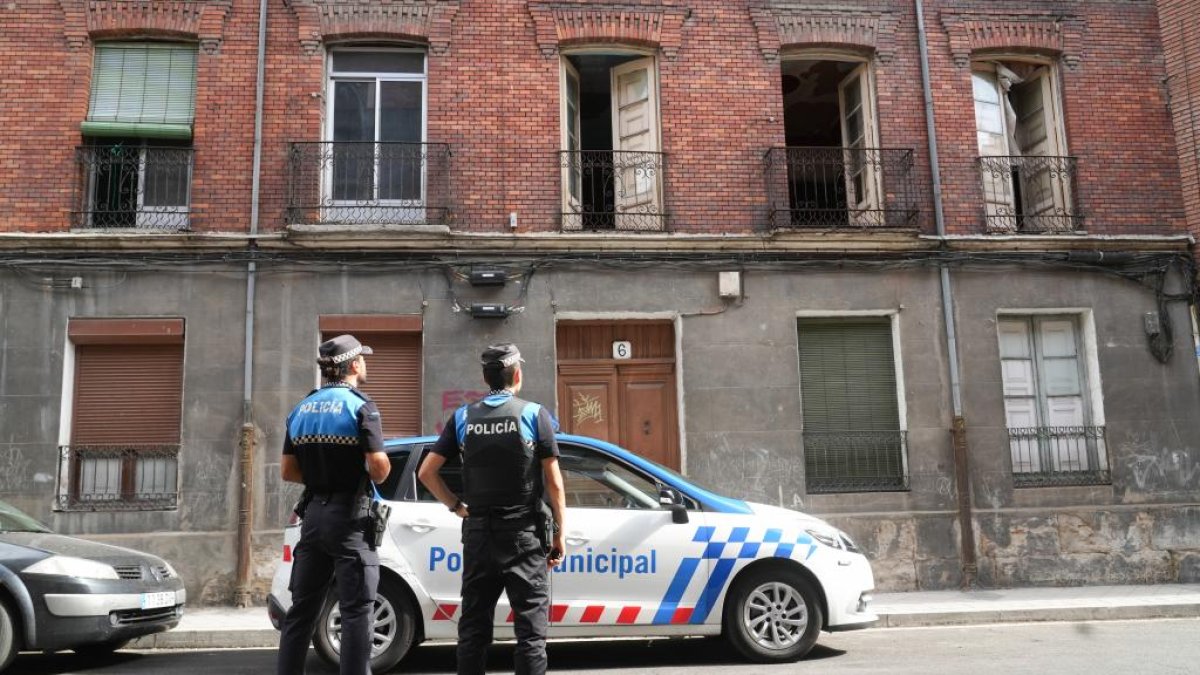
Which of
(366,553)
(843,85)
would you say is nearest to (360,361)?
(366,553)

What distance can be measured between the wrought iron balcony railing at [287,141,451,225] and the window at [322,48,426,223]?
0.01 meters

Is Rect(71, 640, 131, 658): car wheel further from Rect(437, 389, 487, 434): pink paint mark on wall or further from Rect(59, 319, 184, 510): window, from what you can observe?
Rect(437, 389, 487, 434): pink paint mark on wall

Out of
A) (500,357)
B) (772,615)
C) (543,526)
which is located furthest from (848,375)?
(543,526)

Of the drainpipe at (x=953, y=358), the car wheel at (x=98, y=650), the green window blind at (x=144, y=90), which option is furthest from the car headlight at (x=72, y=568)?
the drainpipe at (x=953, y=358)

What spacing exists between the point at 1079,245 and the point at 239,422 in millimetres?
10443

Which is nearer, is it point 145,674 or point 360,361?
point 360,361

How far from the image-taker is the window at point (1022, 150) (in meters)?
12.4

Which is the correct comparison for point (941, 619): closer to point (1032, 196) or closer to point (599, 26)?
point (1032, 196)

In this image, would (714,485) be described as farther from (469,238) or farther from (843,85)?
(843,85)

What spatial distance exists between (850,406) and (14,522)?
8.82 meters

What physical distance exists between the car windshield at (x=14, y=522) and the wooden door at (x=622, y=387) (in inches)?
222

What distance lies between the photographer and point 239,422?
35.5ft

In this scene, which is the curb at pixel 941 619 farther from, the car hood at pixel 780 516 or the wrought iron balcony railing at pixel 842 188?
the wrought iron balcony railing at pixel 842 188

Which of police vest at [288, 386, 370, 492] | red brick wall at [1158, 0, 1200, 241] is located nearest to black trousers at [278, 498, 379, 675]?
police vest at [288, 386, 370, 492]
